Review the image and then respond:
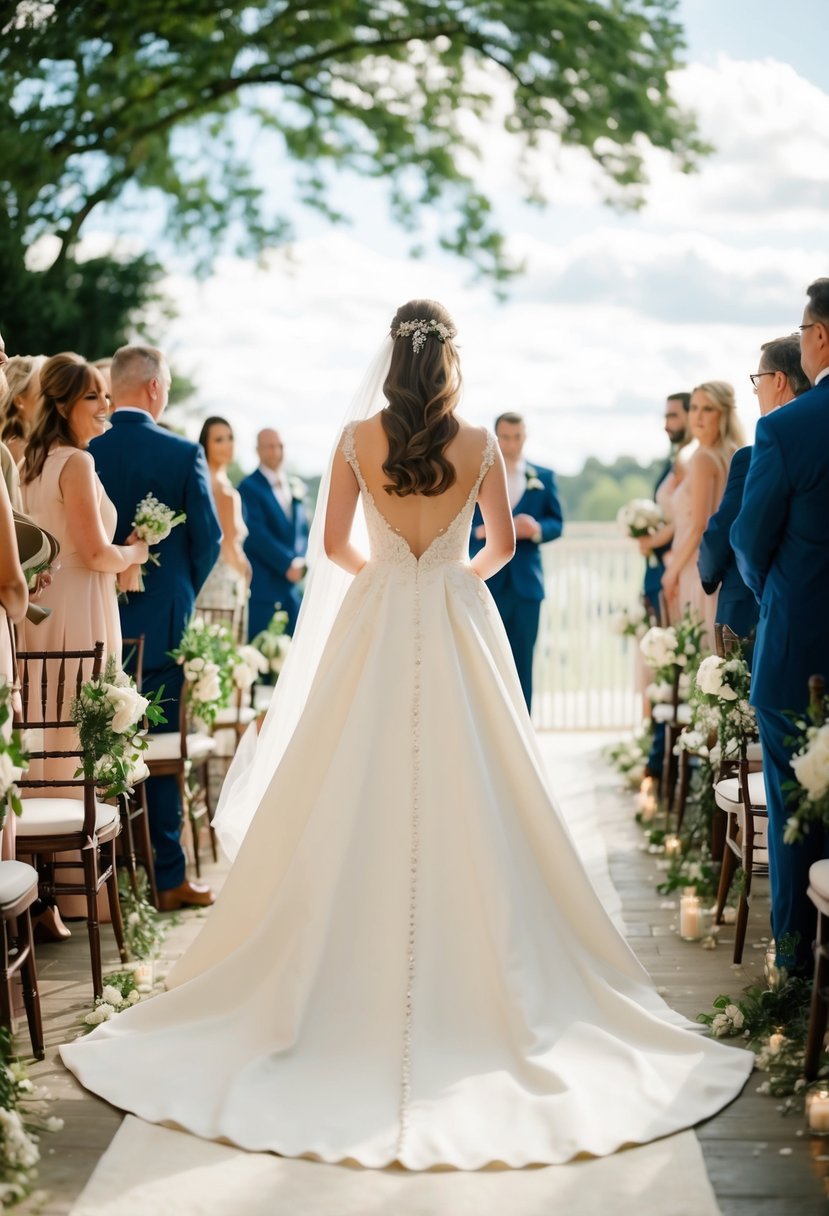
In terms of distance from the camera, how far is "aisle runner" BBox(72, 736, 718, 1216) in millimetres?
2666

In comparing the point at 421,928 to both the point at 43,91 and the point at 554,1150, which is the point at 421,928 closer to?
the point at 554,1150

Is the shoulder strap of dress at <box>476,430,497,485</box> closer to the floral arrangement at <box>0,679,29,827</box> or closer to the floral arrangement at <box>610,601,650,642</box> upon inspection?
the floral arrangement at <box>0,679,29,827</box>

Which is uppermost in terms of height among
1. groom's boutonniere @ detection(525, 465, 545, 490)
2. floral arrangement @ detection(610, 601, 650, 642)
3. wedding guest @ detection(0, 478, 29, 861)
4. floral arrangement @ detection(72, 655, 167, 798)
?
groom's boutonniere @ detection(525, 465, 545, 490)

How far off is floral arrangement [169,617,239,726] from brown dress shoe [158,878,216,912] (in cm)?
69

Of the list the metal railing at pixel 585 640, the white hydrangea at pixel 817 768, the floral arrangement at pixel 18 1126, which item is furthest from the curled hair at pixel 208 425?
the white hydrangea at pixel 817 768

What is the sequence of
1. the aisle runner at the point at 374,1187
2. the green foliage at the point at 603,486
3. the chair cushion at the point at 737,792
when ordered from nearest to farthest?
1. the aisle runner at the point at 374,1187
2. the chair cushion at the point at 737,792
3. the green foliage at the point at 603,486

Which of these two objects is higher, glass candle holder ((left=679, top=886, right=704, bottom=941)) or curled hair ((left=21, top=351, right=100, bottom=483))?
curled hair ((left=21, top=351, right=100, bottom=483))

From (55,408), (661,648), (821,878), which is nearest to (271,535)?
(661,648)

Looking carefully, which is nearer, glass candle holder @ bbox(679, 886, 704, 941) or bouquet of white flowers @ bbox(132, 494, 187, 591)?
glass candle holder @ bbox(679, 886, 704, 941)

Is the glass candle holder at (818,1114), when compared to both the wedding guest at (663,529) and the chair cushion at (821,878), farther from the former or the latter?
the wedding guest at (663,529)

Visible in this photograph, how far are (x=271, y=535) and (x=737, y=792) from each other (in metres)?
4.26

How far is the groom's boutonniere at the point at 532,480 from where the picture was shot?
7.34 meters

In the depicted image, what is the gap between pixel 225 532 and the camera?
711 cm

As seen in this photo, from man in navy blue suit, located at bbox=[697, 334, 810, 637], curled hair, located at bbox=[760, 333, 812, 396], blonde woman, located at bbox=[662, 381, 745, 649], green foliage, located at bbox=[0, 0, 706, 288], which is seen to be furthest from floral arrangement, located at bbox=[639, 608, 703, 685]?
green foliage, located at bbox=[0, 0, 706, 288]
